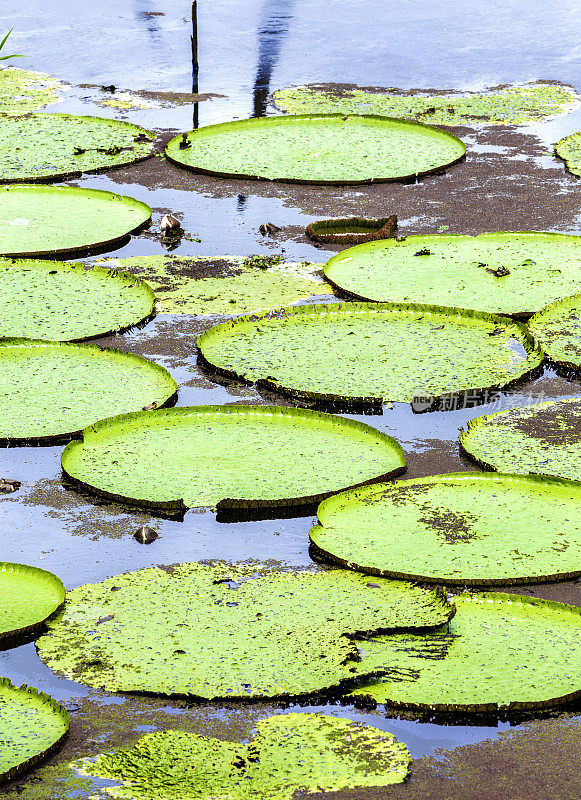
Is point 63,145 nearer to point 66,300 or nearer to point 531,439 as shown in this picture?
point 66,300

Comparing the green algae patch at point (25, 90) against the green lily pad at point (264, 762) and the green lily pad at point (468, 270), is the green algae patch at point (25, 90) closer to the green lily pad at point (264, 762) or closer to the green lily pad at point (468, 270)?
the green lily pad at point (468, 270)

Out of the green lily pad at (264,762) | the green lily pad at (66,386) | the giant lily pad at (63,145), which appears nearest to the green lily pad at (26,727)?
the green lily pad at (264,762)

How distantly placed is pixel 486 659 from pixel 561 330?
7.66ft

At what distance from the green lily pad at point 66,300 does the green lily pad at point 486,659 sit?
244cm

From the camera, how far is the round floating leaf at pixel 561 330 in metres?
4.77

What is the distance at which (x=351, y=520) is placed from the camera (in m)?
3.62

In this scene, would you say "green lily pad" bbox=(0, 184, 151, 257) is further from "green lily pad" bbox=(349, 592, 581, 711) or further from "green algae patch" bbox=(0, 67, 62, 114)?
"green lily pad" bbox=(349, 592, 581, 711)

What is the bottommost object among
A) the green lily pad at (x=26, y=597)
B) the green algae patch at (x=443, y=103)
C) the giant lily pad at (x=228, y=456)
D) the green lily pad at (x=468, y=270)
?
the green lily pad at (x=26, y=597)

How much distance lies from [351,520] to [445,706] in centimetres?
91

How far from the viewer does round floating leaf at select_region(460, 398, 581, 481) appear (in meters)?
3.96

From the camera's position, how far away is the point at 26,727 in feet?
9.02

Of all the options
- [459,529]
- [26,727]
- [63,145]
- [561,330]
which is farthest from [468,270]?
[26,727]

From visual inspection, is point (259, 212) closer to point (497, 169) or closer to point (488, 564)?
point (497, 169)

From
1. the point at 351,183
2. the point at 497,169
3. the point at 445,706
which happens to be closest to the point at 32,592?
the point at 445,706
